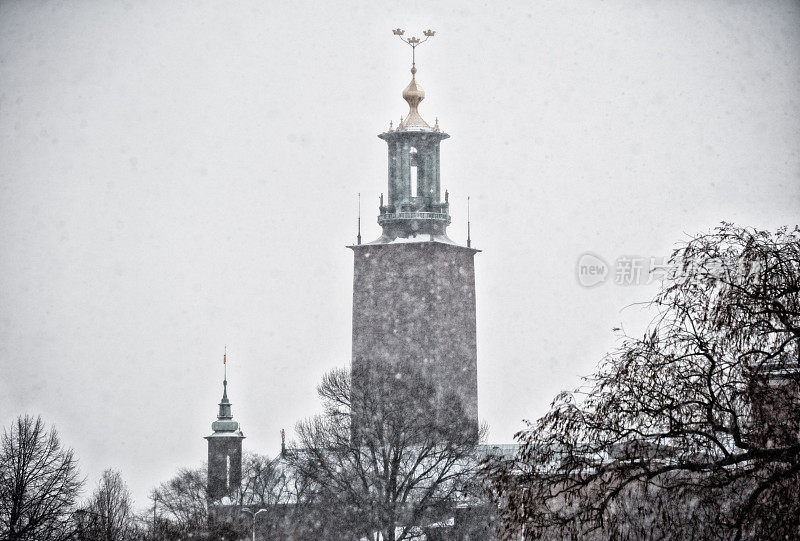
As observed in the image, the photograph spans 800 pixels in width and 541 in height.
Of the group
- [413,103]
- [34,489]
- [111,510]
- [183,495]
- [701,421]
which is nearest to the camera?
[701,421]

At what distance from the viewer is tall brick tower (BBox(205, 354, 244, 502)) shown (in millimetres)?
82875

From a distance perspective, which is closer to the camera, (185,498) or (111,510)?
(111,510)

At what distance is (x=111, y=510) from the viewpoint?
63.0 meters

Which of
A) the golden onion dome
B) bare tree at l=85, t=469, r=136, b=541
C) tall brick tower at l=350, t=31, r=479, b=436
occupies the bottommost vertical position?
bare tree at l=85, t=469, r=136, b=541

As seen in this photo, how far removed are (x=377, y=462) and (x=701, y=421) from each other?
3732 centimetres

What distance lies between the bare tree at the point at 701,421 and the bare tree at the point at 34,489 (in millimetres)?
24280

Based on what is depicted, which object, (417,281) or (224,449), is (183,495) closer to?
(224,449)

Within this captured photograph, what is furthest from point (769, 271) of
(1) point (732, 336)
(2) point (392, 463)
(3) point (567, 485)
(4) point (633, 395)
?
(2) point (392, 463)

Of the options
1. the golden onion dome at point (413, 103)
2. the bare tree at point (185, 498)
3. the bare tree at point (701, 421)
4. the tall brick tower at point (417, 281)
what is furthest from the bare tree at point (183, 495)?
the bare tree at point (701, 421)

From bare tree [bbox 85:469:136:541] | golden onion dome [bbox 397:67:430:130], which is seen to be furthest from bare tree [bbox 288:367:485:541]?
golden onion dome [bbox 397:67:430:130]

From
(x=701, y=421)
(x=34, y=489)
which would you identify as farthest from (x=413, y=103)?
(x=701, y=421)

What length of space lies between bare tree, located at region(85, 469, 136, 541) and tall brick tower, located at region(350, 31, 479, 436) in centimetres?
1247

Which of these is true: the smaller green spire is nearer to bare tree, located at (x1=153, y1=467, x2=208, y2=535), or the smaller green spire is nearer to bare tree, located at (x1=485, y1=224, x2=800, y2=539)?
bare tree, located at (x1=153, y1=467, x2=208, y2=535)

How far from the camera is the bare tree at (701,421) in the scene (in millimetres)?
15734
